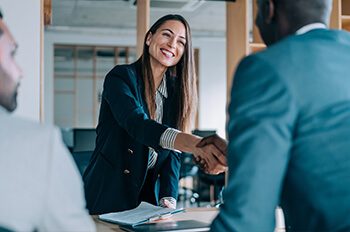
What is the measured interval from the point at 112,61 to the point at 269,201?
34.4 feet

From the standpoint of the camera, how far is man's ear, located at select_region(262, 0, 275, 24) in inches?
40.1

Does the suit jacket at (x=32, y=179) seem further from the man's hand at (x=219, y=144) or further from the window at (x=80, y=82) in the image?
the window at (x=80, y=82)

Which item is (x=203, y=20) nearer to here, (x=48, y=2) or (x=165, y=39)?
(x=48, y=2)

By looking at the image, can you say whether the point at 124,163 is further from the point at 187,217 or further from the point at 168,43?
the point at 168,43

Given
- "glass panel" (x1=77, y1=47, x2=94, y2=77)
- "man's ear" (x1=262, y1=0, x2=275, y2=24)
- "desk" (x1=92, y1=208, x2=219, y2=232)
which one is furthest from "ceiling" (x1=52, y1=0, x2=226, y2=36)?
"man's ear" (x1=262, y1=0, x2=275, y2=24)

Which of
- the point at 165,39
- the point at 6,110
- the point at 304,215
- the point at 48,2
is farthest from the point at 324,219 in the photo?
the point at 48,2

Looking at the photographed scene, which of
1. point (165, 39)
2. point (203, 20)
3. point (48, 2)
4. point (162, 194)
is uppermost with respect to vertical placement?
point (203, 20)

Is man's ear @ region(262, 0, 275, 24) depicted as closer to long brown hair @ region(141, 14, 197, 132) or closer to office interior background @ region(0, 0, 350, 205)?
long brown hair @ region(141, 14, 197, 132)

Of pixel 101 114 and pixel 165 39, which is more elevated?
pixel 165 39

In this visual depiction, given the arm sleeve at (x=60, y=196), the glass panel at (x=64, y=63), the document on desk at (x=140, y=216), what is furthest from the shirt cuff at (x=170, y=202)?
the glass panel at (x=64, y=63)

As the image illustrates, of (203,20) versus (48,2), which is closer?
(48,2)

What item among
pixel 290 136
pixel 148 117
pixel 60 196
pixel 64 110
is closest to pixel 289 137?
pixel 290 136

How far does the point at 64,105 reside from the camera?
11.7m

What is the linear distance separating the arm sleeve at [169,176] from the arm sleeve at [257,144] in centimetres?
115
